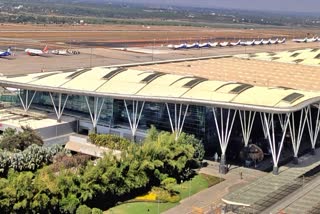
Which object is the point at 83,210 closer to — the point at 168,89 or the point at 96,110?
the point at 168,89

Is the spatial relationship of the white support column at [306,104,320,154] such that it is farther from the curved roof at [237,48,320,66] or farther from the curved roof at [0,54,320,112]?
the curved roof at [237,48,320,66]

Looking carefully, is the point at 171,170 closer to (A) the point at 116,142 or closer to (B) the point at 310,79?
(A) the point at 116,142

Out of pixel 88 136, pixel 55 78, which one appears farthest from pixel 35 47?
pixel 88 136

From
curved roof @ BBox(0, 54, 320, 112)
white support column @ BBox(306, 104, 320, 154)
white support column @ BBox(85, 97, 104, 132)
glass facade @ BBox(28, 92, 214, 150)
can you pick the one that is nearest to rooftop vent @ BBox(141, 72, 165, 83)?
curved roof @ BBox(0, 54, 320, 112)

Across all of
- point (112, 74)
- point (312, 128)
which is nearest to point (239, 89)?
point (312, 128)

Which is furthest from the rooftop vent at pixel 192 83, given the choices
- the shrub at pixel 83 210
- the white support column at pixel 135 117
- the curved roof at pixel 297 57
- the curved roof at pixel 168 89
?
the curved roof at pixel 297 57

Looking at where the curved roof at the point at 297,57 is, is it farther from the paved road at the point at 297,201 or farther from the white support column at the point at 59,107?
the paved road at the point at 297,201
